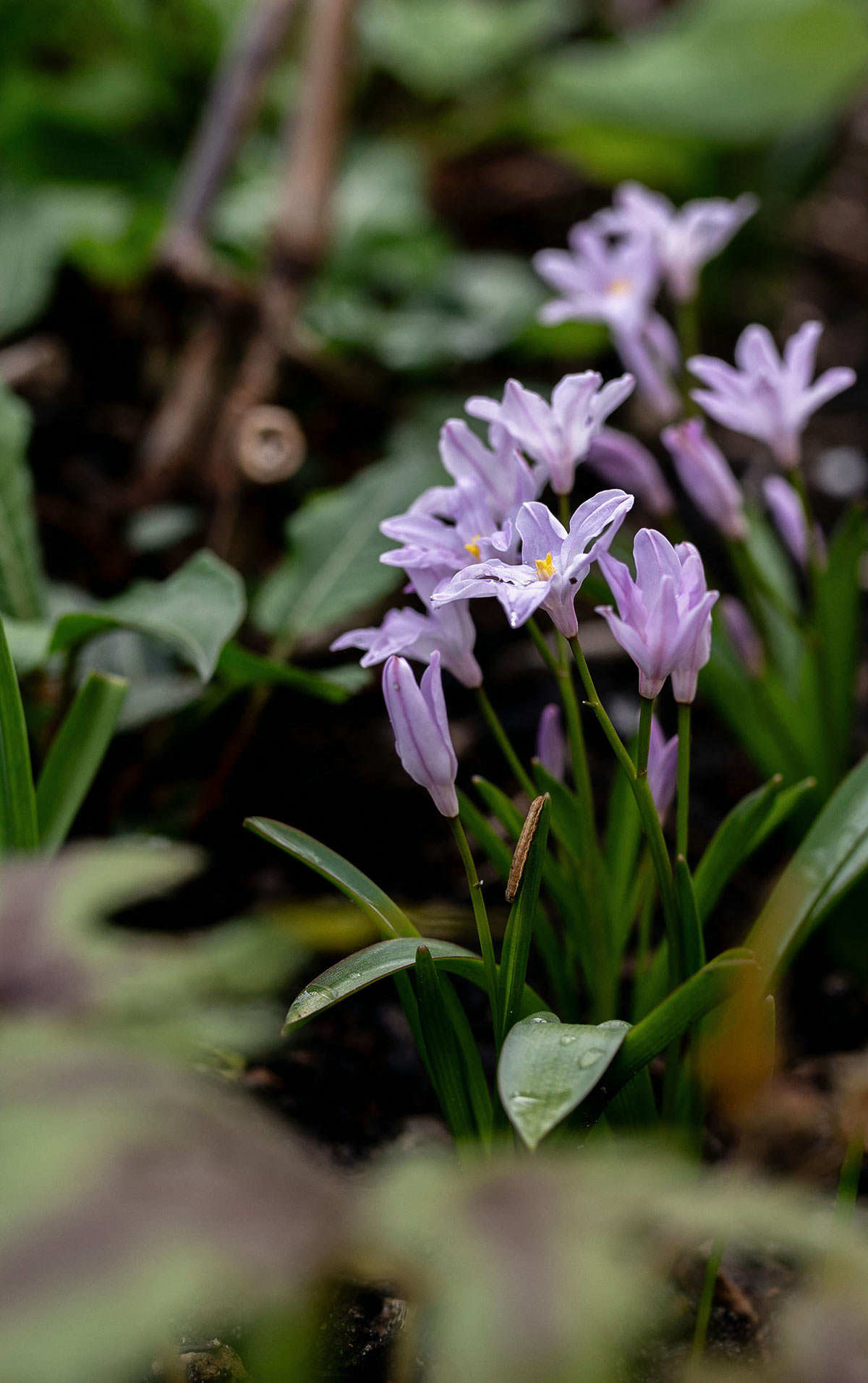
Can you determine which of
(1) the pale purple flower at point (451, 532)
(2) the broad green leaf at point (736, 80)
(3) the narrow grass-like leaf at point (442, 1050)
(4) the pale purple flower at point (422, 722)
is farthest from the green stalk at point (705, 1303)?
(2) the broad green leaf at point (736, 80)

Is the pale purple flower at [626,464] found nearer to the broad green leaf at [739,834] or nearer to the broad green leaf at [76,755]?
the broad green leaf at [739,834]

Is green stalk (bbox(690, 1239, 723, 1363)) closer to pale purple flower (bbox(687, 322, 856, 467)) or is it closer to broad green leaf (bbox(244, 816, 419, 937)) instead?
broad green leaf (bbox(244, 816, 419, 937))

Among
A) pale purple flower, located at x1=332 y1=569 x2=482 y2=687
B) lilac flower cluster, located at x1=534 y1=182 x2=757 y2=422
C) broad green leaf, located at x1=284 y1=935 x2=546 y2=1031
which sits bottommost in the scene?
broad green leaf, located at x1=284 y1=935 x2=546 y2=1031

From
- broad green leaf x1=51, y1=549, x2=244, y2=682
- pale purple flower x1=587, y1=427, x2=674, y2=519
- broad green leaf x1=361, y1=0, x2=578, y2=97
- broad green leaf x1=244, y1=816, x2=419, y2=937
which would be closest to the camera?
broad green leaf x1=244, y1=816, x2=419, y2=937

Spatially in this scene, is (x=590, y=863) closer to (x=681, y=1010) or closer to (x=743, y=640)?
(x=681, y=1010)

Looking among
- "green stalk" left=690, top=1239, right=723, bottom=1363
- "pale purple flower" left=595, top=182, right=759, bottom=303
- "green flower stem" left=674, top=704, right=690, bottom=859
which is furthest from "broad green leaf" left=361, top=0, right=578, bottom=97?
"green stalk" left=690, top=1239, right=723, bottom=1363

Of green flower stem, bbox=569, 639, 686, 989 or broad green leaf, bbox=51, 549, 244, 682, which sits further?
broad green leaf, bbox=51, 549, 244, 682

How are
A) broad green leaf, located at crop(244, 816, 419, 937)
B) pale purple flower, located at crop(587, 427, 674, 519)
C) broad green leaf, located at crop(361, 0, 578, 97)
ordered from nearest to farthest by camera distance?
broad green leaf, located at crop(244, 816, 419, 937), pale purple flower, located at crop(587, 427, 674, 519), broad green leaf, located at crop(361, 0, 578, 97)

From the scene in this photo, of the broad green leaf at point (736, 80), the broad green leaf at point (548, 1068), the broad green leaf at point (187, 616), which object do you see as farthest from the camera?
the broad green leaf at point (736, 80)
